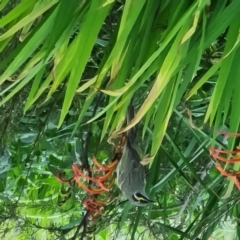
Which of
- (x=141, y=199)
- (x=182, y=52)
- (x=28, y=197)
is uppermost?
(x=182, y=52)

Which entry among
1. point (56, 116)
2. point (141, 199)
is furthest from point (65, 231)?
point (141, 199)

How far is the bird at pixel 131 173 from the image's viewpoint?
1.30 ft

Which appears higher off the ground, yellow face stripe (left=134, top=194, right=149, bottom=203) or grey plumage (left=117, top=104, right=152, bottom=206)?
grey plumage (left=117, top=104, right=152, bottom=206)

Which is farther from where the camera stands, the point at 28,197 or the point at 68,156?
the point at 28,197

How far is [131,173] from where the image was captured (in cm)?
39

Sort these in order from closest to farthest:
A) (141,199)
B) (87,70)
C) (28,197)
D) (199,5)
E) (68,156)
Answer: (199,5)
(141,199)
(87,70)
(68,156)
(28,197)

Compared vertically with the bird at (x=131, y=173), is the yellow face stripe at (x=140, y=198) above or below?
below

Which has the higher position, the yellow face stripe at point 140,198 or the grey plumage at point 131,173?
the grey plumage at point 131,173

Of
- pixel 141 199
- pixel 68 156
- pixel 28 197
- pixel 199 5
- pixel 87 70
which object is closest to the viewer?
pixel 199 5

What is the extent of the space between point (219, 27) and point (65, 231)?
0.43 meters

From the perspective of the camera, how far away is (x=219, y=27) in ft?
1.10

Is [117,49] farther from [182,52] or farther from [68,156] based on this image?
[68,156]

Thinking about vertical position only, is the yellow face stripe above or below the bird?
below

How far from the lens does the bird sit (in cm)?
40
